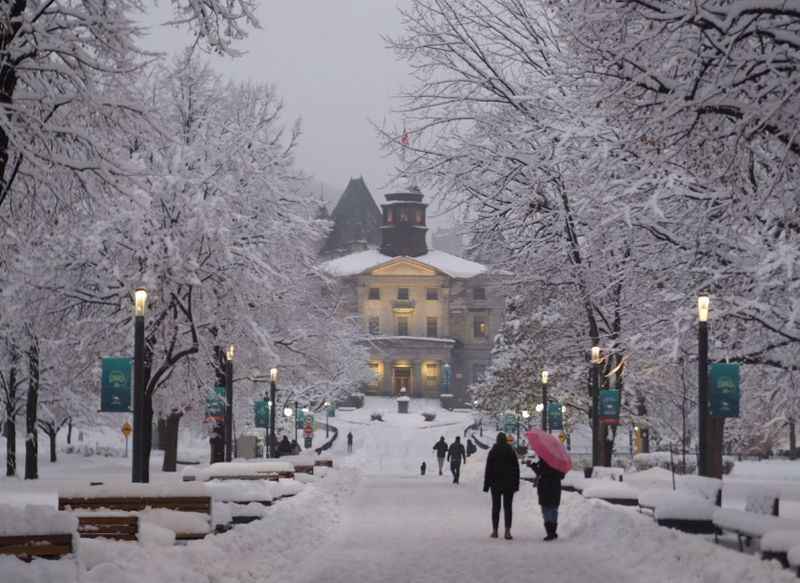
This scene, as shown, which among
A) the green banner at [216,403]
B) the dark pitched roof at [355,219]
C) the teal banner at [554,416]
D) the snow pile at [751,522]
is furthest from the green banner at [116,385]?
the dark pitched roof at [355,219]

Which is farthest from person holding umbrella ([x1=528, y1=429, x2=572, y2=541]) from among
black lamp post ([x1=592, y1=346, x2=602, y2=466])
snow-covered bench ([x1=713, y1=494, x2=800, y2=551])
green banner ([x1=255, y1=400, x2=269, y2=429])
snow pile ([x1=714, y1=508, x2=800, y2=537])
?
green banner ([x1=255, y1=400, x2=269, y2=429])

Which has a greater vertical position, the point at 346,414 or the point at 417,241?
the point at 417,241

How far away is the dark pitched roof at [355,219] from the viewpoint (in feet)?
561

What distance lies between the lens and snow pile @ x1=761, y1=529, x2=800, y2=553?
12727 mm

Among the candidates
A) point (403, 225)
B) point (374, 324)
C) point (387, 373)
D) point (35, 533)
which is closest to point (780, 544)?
point (35, 533)

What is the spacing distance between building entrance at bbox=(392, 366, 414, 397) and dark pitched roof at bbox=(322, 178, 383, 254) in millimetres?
34555

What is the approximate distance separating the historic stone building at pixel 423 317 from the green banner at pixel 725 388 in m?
112

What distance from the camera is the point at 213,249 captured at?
31.1 meters

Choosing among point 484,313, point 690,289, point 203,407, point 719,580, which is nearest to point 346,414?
point 484,313

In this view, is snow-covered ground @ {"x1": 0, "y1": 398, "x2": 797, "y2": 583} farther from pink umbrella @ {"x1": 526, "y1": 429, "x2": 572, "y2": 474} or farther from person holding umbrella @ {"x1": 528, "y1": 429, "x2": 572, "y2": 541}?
pink umbrella @ {"x1": 526, "y1": 429, "x2": 572, "y2": 474}

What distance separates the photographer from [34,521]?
34.8ft

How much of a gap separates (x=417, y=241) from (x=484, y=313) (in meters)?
12.5

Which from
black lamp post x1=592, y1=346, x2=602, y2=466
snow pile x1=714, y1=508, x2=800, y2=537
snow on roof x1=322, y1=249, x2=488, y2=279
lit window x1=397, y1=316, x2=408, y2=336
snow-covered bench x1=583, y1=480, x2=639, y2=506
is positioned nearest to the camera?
snow pile x1=714, y1=508, x2=800, y2=537

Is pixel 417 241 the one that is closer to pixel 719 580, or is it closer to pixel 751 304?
pixel 751 304
